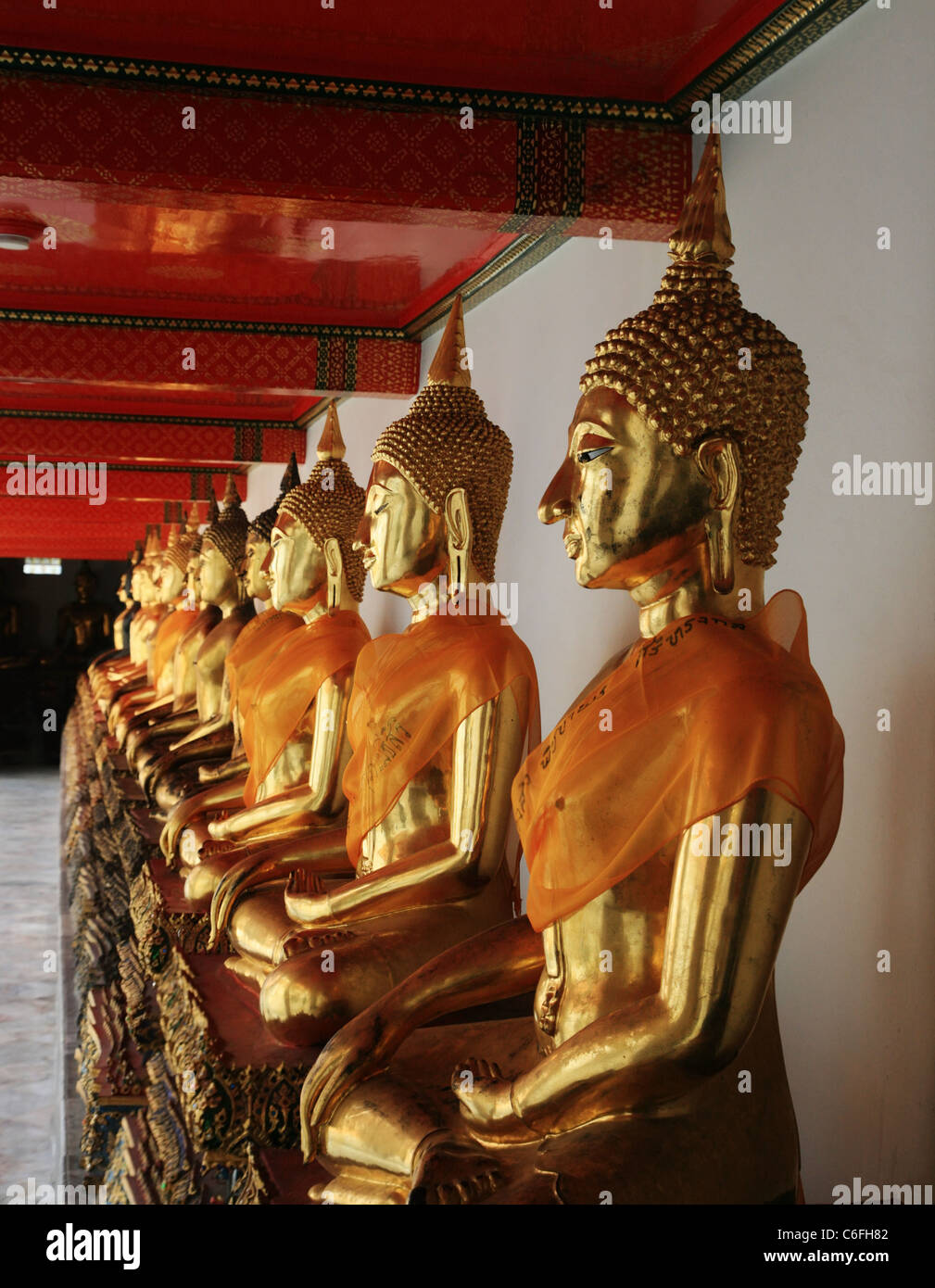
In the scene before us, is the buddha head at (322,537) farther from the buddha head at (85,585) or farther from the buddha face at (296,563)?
the buddha head at (85,585)

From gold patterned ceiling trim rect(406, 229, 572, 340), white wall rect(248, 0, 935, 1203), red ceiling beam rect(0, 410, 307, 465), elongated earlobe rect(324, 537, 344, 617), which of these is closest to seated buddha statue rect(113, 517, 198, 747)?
red ceiling beam rect(0, 410, 307, 465)

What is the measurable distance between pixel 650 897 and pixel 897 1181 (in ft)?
2.01

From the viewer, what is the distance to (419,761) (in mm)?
2639

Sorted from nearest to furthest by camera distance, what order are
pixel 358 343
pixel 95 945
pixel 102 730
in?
pixel 358 343, pixel 95 945, pixel 102 730

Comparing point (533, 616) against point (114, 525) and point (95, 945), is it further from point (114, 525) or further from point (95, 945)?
point (114, 525)

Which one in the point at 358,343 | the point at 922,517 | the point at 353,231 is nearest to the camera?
the point at 922,517

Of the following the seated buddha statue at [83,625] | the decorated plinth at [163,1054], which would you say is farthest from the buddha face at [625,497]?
the seated buddha statue at [83,625]

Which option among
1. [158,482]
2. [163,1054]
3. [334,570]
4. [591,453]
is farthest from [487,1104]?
[158,482]

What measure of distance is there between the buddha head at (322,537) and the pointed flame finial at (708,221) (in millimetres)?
1994

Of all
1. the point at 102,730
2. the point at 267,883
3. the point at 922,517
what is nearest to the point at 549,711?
the point at 267,883

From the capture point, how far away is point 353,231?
3.55m

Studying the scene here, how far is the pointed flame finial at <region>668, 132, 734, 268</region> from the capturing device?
186 centimetres

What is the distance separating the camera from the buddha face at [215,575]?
543cm

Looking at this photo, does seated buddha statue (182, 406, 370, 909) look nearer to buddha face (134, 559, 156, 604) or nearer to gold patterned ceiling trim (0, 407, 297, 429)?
gold patterned ceiling trim (0, 407, 297, 429)
